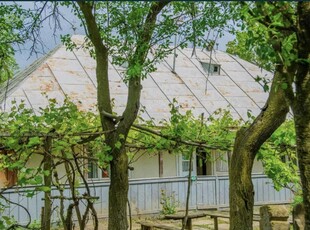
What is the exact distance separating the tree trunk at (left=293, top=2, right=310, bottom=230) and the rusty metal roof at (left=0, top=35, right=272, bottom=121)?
11314 mm

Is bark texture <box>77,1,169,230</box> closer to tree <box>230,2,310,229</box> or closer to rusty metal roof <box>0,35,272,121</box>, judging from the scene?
tree <box>230,2,310,229</box>

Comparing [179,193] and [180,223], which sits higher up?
[179,193]

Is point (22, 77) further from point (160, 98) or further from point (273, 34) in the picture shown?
point (273, 34)

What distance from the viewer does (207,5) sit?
20.3ft

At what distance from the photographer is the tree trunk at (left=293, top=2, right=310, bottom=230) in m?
3.27

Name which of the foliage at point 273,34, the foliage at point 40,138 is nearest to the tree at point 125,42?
the foliage at point 40,138

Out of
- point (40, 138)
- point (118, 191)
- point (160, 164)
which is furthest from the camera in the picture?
point (160, 164)

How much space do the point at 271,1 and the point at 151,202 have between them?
41.8 feet

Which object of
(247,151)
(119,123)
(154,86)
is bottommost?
(247,151)

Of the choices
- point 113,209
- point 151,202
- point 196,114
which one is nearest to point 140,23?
point 113,209

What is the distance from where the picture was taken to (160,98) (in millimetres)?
17266

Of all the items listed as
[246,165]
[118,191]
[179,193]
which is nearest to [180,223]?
[179,193]

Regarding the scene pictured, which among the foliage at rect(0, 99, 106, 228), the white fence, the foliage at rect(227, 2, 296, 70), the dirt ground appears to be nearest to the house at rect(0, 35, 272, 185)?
the white fence

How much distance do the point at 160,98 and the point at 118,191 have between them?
10864mm
